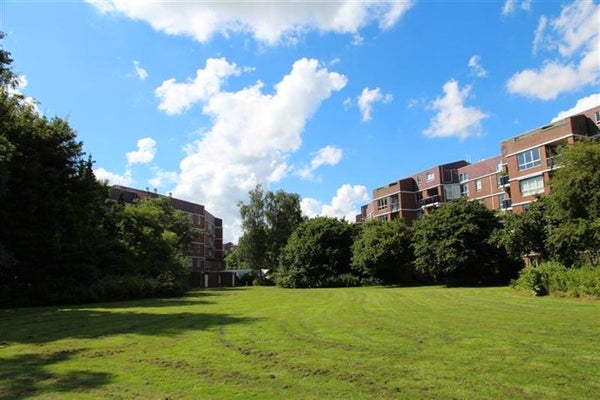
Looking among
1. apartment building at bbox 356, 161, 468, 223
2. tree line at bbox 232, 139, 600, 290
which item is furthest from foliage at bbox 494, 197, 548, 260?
apartment building at bbox 356, 161, 468, 223

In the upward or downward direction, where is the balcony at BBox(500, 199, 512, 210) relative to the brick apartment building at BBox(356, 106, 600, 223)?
downward

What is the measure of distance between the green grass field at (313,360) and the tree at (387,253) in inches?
1386

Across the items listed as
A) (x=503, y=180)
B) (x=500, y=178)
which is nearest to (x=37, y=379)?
(x=503, y=180)

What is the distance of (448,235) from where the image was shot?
143 feet

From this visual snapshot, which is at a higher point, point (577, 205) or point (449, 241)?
point (577, 205)

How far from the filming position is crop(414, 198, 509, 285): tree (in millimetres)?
42125

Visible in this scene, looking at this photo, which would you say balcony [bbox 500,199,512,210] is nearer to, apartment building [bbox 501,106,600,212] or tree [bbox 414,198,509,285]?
apartment building [bbox 501,106,600,212]

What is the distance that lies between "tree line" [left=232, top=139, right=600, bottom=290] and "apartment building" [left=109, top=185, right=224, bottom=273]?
56.2ft

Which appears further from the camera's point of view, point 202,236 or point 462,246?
point 202,236

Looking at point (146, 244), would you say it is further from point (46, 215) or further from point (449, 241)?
point (449, 241)

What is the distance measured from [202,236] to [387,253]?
53.4 m

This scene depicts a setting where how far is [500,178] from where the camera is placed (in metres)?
68.8

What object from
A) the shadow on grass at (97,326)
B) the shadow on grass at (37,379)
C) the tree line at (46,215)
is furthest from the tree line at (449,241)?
the shadow on grass at (37,379)

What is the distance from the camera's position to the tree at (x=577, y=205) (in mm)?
29406
